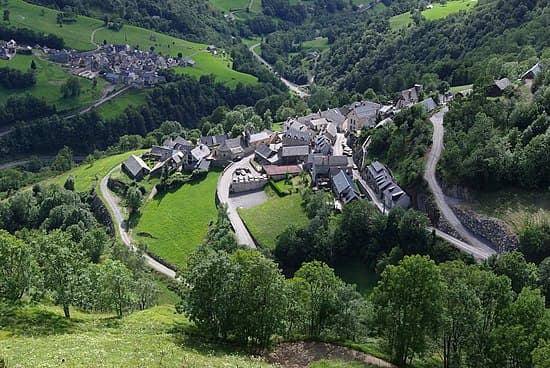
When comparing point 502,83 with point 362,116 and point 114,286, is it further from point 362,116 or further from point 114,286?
point 114,286

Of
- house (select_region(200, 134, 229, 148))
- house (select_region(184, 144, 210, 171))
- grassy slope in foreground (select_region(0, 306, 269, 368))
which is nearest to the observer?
grassy slope in foreground (select_region(0, 306, 269, 368))


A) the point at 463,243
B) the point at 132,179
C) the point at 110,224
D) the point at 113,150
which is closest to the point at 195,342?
the point at 463,243

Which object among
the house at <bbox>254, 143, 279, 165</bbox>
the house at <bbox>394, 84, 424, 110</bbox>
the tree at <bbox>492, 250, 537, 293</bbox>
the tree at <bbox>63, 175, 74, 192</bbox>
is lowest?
the tree at <bbox>63, 175, 74, 192</bbox>

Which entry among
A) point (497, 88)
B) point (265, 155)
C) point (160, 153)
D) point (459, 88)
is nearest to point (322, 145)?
point (265, 155)

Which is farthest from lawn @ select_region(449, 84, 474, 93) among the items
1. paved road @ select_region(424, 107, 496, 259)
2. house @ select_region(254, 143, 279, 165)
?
house @ select_region(254, 143, 279, 165)

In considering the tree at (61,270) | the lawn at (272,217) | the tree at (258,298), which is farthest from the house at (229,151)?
the tree at (258,298)

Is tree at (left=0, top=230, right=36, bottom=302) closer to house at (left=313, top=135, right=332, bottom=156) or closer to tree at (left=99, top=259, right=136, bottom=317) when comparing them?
tree at (left=99, top=259, right=136, bottom=317)
